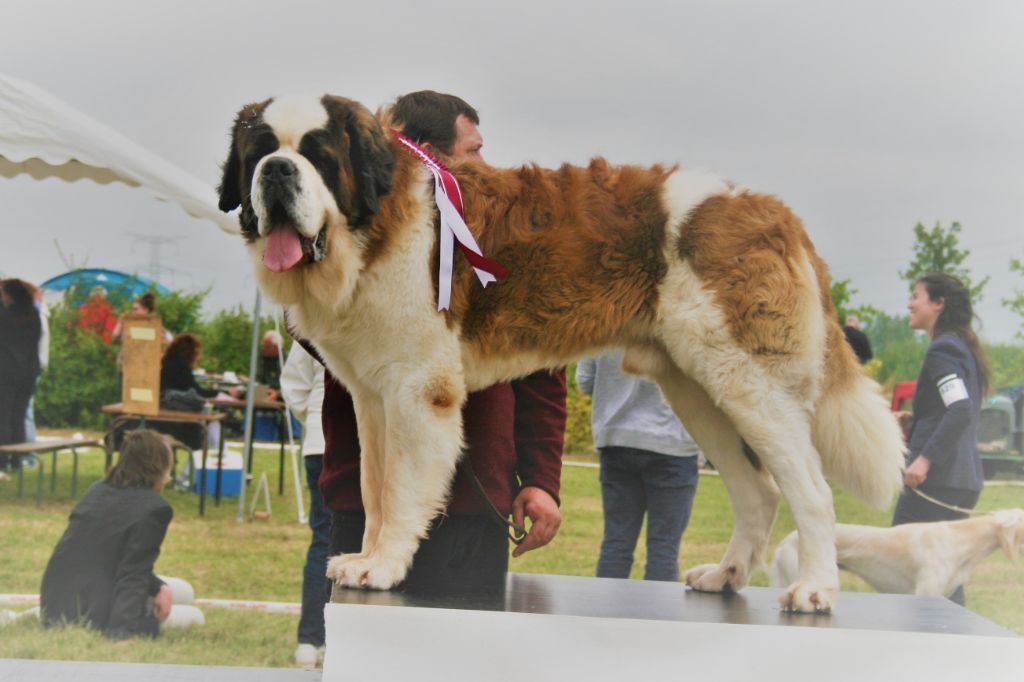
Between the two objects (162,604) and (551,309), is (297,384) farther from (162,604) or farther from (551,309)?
(551,309)

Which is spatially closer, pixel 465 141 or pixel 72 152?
pixel 465 141

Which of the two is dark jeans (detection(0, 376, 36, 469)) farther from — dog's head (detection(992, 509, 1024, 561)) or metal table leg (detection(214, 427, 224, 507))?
dog's head (detection(992, 509, 1024, 561))

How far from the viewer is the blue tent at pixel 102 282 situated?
8680 millimetres

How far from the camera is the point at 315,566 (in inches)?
213

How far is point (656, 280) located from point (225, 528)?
20.7ft

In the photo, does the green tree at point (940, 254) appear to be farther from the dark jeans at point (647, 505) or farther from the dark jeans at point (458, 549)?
the dark jeans at point (458, 549)

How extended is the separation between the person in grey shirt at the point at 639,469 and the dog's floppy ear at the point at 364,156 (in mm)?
2630

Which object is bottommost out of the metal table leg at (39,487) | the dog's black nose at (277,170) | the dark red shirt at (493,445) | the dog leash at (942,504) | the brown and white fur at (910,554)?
the metal table leg at (39,487)

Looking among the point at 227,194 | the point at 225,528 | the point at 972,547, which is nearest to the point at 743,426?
the point at 227,194

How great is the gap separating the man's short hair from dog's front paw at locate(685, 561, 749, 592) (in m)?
1.40

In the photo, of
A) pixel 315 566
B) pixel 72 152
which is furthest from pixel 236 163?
pixel 72 152

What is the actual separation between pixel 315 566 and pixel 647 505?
1.69 metres

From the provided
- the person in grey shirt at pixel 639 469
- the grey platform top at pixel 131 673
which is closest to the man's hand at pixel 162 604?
the person in grey shirt at pixel 639 469

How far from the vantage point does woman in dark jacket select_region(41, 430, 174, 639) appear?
19.3 ft
